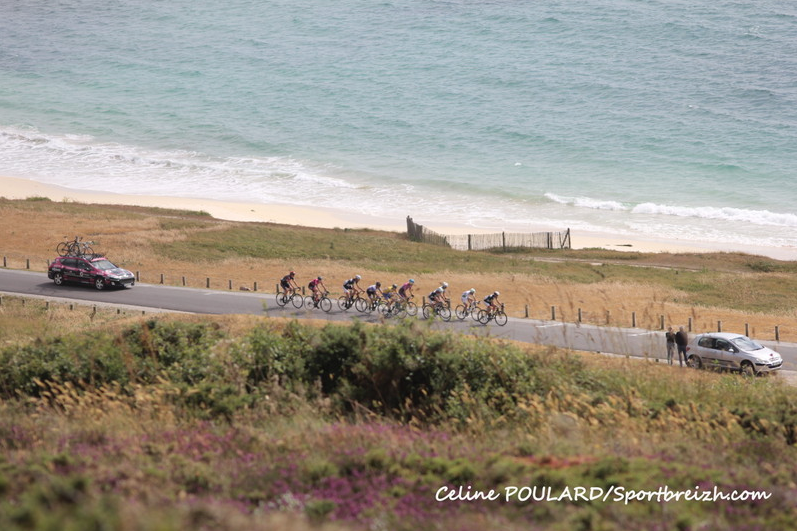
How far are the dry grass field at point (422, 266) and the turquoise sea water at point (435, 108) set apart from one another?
18560mm

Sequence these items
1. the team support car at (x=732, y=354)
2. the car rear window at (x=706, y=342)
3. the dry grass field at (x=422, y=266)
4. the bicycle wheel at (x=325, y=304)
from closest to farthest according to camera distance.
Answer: the team support car at (x=732, y=354) → the car rear window at (x=706, y=342) → the bicycle wheel at (x=325, y=304) → the dry grass field at (x=422, y=266)

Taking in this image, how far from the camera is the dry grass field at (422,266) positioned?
3638 centimetres

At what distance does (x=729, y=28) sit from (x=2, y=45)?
140 metres

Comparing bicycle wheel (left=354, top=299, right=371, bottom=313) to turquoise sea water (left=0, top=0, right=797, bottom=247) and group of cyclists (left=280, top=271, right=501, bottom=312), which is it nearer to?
group of cyclists (left=280, top=271, right=501, bottom=312)

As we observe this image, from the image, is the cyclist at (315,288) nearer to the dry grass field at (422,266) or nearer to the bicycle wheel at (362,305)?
the bicycle wheel at (362,305)

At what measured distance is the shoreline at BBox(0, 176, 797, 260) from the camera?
6228cm

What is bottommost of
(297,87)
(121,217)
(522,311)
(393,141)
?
(522,311)

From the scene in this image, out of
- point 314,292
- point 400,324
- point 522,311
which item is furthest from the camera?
point 522,311

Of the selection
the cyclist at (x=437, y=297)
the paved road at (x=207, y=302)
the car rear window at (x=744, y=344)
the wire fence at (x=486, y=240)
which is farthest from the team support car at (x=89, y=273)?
the wire fence at (x=486, y=240)

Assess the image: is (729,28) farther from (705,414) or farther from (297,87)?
(705,414)

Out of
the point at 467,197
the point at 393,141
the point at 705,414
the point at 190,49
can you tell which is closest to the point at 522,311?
the point at 705,414

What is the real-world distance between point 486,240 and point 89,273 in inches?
1205

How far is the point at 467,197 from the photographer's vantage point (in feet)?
272

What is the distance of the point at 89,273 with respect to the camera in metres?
35.5
